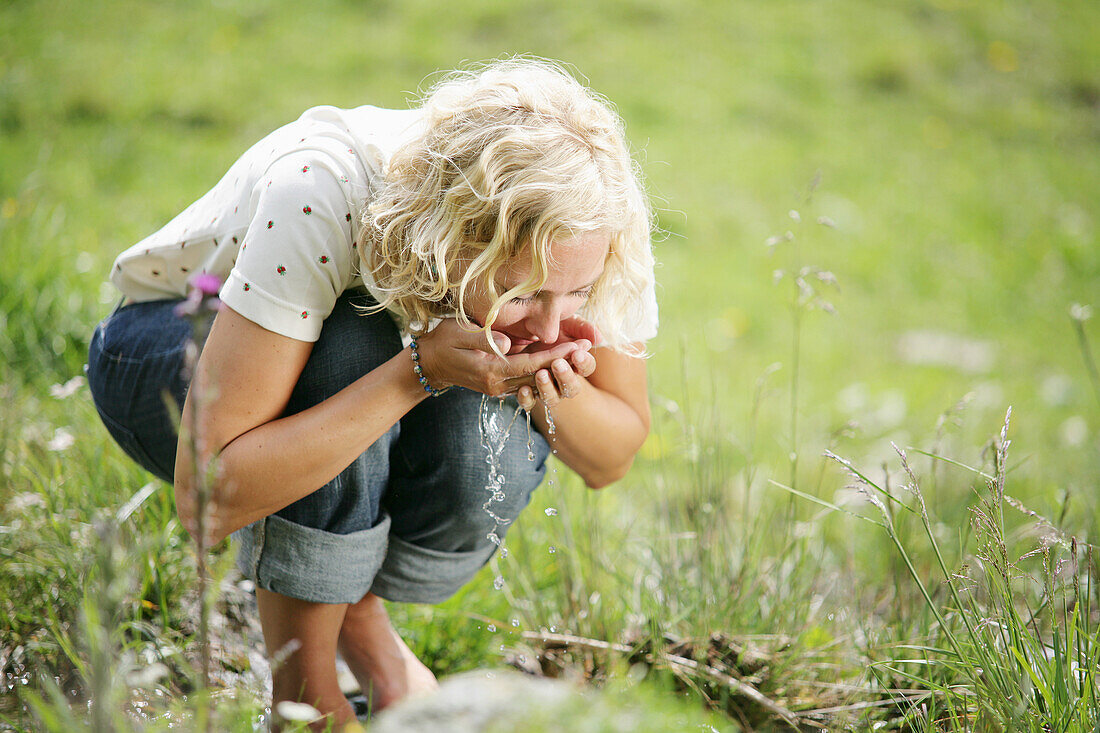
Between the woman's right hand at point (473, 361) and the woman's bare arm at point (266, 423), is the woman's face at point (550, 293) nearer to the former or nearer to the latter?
the woman's right hand at point (473, 361)

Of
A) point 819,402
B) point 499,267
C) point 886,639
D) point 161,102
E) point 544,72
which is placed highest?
point 544,72

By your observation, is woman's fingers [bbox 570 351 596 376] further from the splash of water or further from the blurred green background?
the blurred green background

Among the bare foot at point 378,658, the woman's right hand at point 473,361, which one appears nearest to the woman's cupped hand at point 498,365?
the woman's right hand at point 473,361

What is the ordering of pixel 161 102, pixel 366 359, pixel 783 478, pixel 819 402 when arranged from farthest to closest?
1. pixel 161 102
2. pixel 819 402
3. pixel 783 478
4. pixel 366 359

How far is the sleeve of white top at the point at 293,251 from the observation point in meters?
1.35

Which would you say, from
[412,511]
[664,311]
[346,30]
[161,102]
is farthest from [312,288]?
[346,30]

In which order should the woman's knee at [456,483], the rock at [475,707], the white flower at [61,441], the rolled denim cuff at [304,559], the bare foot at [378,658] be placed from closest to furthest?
1. the rock at [475,707]
2. the rolled denim cuff at [304,559]
3. the woman's knee at [456,483]
4. the bare foot at [378,658]
5. the white flower at [61,441]

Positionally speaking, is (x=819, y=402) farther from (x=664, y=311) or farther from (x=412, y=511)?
(x=412, y=511)

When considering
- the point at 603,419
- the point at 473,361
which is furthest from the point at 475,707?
the point at 603,419

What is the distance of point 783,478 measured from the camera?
3.05m

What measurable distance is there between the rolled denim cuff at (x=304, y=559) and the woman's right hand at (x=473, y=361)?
313 mm

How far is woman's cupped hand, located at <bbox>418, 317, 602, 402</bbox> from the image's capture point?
1.40 m

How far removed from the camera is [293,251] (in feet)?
4.50

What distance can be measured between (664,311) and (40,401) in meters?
2.62
